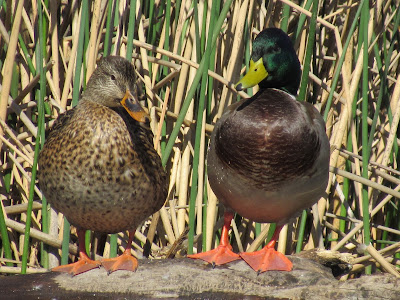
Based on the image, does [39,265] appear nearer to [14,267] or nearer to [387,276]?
[14,267]

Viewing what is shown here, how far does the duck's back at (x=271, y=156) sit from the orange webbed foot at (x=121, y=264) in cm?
53

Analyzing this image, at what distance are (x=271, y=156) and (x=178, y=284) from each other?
672 millimetres

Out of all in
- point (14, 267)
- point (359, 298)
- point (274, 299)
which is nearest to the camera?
point (359, 298)

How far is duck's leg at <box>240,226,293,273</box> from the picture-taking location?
2602 mm

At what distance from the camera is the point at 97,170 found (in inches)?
101

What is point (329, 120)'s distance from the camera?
11.6 feet

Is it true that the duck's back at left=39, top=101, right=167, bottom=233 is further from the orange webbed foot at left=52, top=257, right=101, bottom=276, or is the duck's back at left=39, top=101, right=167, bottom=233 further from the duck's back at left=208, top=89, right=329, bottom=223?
the duck's back at left=208, top=89, right=329, bottom=223

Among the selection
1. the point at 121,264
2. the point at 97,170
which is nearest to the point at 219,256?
the point at 121,264

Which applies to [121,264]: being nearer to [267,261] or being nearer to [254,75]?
[267,261]

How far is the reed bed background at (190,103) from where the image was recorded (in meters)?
3.20

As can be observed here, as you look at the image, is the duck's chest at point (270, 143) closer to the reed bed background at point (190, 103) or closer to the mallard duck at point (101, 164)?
the mallard duck at point (101, 164)

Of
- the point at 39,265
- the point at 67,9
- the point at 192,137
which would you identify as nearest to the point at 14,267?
the point at 39,265

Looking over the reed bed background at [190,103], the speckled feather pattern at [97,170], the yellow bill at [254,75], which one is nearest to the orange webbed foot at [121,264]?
the speckled feather pattern at [97,170]

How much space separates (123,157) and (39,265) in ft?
4.02
